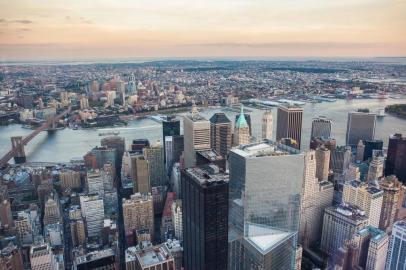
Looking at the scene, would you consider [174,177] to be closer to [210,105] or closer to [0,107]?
[0,107]

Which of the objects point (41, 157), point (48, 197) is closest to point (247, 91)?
point (41, 157)

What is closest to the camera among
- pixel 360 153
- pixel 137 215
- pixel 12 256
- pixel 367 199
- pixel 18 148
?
pixel 12 256

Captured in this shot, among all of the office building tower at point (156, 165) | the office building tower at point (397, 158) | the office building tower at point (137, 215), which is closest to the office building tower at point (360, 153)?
the office building tower at point (397, 158)

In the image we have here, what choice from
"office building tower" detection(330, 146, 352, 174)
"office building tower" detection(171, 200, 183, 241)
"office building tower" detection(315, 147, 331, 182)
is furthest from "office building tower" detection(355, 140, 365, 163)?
"office building tower" detection(171, 200, 183, 241)

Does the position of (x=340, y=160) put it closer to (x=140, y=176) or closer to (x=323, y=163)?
(x=323, y=163)

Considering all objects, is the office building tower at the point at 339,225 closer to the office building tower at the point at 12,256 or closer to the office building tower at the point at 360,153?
the office building tower at the point at 360,153

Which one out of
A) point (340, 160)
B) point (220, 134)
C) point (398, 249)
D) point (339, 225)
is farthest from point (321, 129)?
point (398, 249)
